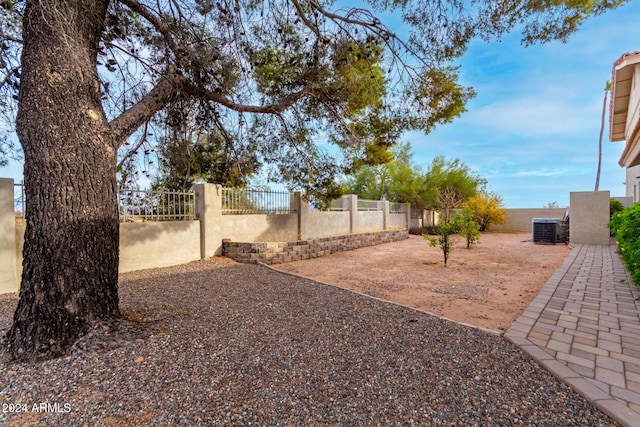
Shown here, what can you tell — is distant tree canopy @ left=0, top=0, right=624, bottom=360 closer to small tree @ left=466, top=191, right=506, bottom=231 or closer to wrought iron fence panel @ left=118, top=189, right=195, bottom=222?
wrought iron fence panel @ left=118, top=189, right=195, bottom=222

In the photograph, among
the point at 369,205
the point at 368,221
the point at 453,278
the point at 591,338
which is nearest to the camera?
the point at 591,338

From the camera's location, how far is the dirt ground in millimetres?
4031

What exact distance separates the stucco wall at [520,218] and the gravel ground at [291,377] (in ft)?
61.2

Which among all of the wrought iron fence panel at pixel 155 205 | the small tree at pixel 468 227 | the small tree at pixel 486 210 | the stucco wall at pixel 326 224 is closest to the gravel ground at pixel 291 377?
the wrought iron fence panel at pixel 155 205

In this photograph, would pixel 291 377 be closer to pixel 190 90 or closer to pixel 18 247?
pixel 190 90

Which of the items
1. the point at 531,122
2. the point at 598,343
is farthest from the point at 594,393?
the point at 531,122

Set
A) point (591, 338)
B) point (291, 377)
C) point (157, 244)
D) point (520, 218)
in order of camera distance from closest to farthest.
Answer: point (291, 377), point (591, 338), point (157, 244), point (520, 218)

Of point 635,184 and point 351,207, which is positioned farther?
point 351,207

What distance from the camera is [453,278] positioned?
5.97 meters

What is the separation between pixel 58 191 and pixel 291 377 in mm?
2761

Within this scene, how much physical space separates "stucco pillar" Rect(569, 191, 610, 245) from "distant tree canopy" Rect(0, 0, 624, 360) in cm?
923

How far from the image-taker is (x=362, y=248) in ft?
36.9

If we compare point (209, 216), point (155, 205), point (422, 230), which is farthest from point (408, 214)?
point (155, 205)

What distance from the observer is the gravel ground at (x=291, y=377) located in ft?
6.02
